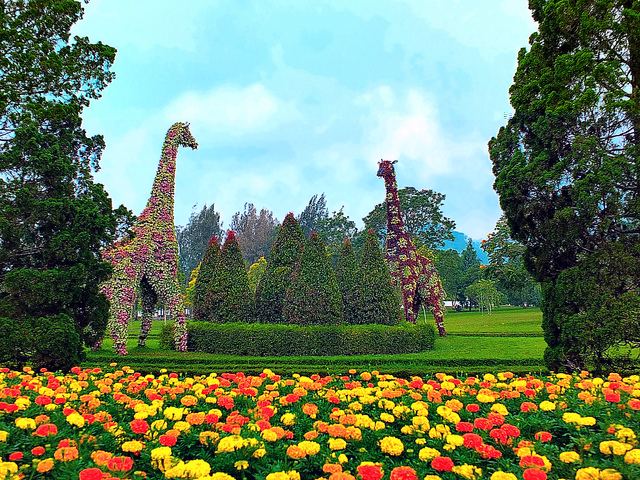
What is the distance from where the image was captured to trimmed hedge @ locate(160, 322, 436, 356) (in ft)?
40.2

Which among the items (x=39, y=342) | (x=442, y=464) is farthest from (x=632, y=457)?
(x=39, y=342)

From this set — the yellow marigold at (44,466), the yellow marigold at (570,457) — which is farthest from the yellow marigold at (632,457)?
the yellow marigold at (44,466)

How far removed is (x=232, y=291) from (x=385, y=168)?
939cm

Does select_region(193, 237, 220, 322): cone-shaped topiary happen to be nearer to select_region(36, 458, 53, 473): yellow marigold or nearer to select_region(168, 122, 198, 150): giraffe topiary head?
select_region(168, 122, 198, 150): giraffe topiary head

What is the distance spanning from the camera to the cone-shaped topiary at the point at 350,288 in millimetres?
14191

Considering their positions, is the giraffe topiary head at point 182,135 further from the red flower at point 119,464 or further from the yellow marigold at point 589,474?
the yellow marigold at point 589,474

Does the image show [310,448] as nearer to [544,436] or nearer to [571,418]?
[544,436]

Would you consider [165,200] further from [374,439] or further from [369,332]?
[374,439]

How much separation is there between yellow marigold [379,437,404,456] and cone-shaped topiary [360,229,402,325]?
11584mm

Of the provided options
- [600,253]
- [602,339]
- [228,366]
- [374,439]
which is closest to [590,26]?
[600,253]

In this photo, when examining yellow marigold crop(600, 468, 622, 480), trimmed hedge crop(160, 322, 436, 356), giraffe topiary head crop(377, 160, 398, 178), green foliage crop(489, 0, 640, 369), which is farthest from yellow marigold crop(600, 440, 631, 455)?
giraffe topiary head crop(377, 160, 398, 178)

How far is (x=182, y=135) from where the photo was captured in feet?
46.3

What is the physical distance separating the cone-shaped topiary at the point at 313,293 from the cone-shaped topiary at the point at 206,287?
3.10 m

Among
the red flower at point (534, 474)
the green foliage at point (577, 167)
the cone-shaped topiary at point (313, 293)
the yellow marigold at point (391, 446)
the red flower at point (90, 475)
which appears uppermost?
the green foliage at point (577, 167)
